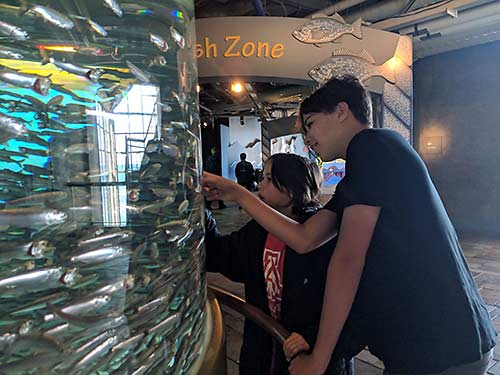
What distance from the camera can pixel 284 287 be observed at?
1.11m

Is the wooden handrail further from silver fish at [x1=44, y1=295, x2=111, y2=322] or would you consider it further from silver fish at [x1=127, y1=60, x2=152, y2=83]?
silver fish at [x1=127, y1=60, x2=152, y2=83]

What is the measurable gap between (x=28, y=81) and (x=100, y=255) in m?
0.23

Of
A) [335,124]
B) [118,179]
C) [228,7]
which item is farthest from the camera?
[228,7]

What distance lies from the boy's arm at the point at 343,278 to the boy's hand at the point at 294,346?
2cm

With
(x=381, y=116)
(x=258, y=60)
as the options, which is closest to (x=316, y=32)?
(x=258, y=60)

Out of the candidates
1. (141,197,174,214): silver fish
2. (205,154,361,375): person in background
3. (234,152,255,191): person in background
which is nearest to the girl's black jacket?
(205,154,361,375): person in background

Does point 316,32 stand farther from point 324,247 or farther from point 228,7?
point 324,247

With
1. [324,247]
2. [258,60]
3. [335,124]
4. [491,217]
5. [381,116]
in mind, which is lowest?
[491,217]

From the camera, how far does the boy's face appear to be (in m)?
0.99

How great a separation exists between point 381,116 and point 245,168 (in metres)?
5.64

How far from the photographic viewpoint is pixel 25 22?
0.44m

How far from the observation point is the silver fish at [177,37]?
64 cm

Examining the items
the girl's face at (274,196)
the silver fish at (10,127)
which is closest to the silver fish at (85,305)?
the silver fish at (10,127)

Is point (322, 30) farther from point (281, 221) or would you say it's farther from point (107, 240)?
point (107, 240)
